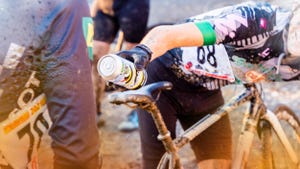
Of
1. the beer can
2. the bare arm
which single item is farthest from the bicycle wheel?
the beer can

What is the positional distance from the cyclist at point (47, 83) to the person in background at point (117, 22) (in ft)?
8.07

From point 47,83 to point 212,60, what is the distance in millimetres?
816

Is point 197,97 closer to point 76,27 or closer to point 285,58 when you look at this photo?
point 285,58

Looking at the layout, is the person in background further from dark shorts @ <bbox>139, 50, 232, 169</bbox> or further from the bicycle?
dark shorts @ <bbox>139, 50, 232, 169</bbox>

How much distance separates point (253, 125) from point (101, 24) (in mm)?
2289

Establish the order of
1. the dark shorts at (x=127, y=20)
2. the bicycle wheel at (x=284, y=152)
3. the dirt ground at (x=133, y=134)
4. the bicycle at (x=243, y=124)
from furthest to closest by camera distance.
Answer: the dark shorts at (x=127, y=20), the dirt ground at (x=133, y=134), the bicycle wheel at (x=284, y=152), the bicycle at (x=243, y=124)

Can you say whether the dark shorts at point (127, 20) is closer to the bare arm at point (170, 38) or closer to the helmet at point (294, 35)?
the helmet at point (294, 35)

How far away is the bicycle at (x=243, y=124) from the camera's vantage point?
200cm

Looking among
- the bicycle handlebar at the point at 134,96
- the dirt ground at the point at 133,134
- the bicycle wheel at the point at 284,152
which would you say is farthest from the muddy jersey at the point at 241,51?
the dirt ground at the point at 133,134

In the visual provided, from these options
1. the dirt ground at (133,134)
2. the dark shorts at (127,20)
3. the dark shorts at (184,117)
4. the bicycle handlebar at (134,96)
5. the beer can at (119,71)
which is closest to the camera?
the beer can at (119,71)

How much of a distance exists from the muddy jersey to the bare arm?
124 millimetres

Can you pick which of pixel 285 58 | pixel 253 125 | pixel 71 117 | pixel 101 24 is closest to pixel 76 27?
pixel 71 117

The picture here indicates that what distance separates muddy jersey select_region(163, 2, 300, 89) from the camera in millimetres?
2021

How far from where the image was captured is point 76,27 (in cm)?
197
